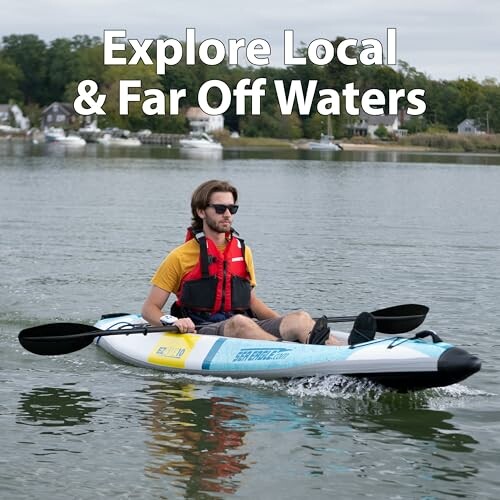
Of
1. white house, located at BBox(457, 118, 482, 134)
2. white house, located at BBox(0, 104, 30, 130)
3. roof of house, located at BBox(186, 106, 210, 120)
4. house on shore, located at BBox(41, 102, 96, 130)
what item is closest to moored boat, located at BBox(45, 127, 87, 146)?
house on shore, located at BBox(41, 102, 96, 130)

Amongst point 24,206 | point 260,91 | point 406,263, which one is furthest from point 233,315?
point 260,91

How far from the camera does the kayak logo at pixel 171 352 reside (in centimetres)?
1016

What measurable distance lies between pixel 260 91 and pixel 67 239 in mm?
128717

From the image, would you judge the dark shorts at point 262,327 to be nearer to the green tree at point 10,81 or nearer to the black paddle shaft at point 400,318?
Answer: the black paddle shaft at point 400,318

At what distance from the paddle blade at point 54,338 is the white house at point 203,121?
133348mm

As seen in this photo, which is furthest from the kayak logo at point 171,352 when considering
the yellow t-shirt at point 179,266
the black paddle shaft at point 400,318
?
the black paddle shaft at point 400,318

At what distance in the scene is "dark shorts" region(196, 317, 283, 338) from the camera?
394 inches

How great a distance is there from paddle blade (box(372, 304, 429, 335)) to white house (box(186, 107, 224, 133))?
13287 centimetres

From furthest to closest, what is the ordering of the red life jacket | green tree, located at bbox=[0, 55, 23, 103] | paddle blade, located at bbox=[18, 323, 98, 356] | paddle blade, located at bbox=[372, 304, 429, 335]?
green tree, located at bbox=[0, 55, 23, 103] < paddle blade, located at bbox=[372, 304, 429, 335] < paddle blade, located at bbox=[18, 323, 98, 356] < the red life jacket

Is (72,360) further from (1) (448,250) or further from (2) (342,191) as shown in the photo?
(2) (342,191)

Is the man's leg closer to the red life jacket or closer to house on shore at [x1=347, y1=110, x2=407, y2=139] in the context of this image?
the red life jacket

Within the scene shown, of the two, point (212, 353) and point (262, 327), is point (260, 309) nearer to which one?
point (262, 327)

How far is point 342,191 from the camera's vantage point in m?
41.0

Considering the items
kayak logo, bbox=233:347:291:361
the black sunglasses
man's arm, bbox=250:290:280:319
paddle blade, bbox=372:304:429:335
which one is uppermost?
the black sunglasses
